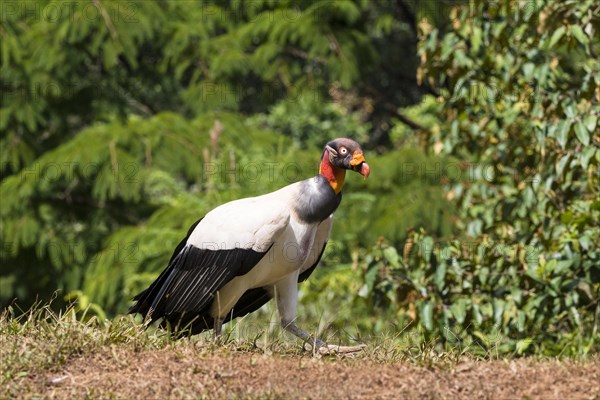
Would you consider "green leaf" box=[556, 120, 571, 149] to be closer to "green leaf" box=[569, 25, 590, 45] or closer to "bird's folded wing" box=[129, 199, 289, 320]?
"green leaf" box=[569, 25, 590, 45]

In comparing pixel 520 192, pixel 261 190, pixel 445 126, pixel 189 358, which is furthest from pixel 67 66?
pixel 189 358

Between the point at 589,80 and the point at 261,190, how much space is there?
457 centimetres

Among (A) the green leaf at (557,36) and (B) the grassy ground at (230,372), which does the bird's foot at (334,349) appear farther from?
(A) the green leaf at (557,36)

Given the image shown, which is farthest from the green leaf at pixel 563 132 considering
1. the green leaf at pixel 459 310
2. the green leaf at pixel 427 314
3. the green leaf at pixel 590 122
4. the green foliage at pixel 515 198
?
the green leaf at pixel 427 314

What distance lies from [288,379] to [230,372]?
25 centimetres

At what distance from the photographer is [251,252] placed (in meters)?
5.57

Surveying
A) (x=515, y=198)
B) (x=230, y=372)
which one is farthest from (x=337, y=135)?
(x=230, y=372)

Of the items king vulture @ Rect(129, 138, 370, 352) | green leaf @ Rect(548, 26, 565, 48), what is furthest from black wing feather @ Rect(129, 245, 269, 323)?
green leaf @ Rect(548, 26, 565, 48)

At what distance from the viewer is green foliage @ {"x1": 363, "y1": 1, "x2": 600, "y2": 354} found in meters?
6.49

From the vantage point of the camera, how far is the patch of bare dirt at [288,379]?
4180 mm

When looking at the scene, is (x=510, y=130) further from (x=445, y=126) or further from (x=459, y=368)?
(x=459, y=368)

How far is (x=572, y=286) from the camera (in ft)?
21.0

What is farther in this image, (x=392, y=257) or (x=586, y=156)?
(x=392, y=257)

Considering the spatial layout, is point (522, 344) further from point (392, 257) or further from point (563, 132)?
point (563, 132)
